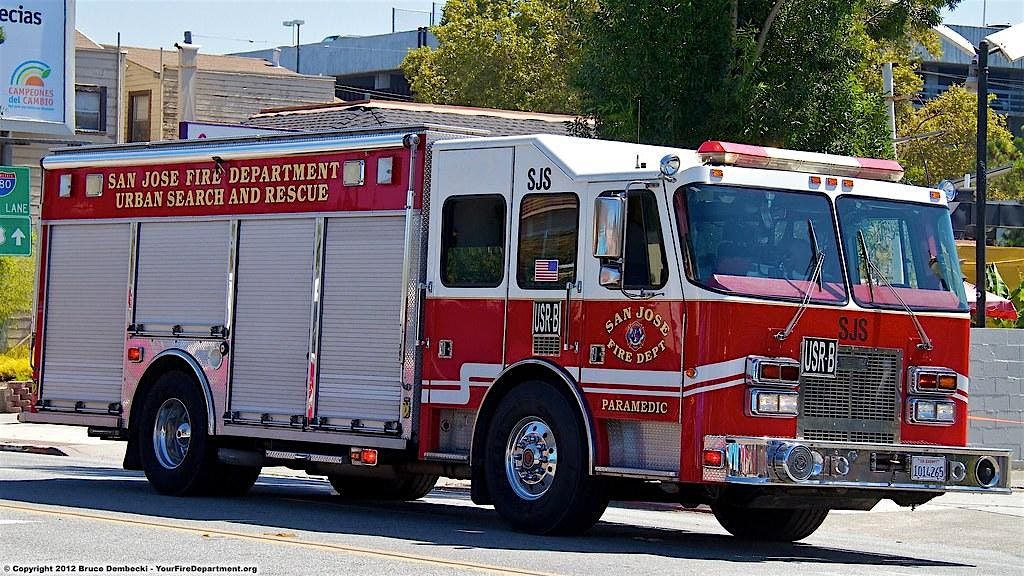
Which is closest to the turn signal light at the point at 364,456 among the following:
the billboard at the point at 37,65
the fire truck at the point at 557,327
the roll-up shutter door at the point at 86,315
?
the fire truck at the point at 557,327

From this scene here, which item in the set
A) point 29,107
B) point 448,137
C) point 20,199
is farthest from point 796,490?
point 29,107

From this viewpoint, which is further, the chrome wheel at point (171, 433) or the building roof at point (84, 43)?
the building roof at point (84, 43)

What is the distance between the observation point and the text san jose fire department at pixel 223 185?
49.3ft

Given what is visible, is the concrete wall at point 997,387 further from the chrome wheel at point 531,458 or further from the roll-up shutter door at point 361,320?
the chrome wheel at point 531,458

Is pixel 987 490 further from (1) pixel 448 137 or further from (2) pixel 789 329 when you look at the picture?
(1) pixel 448 137

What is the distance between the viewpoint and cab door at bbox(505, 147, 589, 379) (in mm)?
12875

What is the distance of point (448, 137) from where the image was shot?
Answer: 14.3m

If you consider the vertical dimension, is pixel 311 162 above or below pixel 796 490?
above

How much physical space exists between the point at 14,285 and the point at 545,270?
22.1 metres

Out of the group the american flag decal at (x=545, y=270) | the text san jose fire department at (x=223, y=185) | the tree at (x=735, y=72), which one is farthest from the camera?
the tree at (x=735, y=72)

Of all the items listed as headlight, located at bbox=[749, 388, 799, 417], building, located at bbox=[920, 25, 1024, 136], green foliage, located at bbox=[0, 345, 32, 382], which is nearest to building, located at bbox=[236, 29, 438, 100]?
building, located at bbox=[920, 25, 1024, 136]

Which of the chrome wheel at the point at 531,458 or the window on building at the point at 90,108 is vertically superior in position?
the window on building at the point at 90,108

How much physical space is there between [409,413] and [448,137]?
90.3 inches

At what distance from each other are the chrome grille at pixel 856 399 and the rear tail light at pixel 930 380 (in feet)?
0.40
